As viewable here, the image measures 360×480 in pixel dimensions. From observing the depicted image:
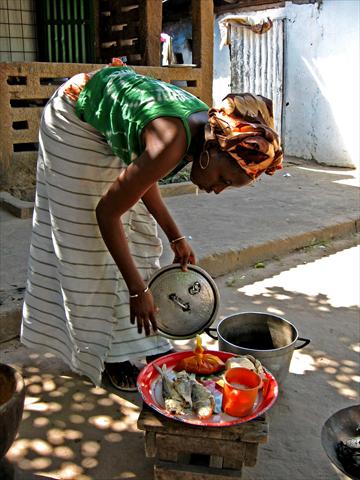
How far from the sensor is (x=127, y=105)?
205 cm

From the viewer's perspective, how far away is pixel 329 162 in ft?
30.8

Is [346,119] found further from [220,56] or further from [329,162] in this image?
[220,56]

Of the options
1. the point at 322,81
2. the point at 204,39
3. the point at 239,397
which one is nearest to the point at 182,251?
the point at 239,397

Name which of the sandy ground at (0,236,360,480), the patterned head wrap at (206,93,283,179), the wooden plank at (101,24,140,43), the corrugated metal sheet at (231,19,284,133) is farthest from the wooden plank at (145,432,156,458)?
the corrugated metal sheet at (231,19,284,133)

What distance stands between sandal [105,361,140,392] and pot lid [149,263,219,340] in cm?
40

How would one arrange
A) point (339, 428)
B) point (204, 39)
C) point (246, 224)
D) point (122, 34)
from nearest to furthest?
1. point (339, 428)
2. point (246, 224)
3. point (204, 39)
4. point (122, 34)

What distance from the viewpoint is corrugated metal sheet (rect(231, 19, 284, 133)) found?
988cm

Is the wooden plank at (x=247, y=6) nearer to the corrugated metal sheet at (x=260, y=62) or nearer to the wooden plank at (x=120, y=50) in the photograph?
the corrugated metal sheet at (x=260, y=62)

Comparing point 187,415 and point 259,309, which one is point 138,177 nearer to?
point 187,415

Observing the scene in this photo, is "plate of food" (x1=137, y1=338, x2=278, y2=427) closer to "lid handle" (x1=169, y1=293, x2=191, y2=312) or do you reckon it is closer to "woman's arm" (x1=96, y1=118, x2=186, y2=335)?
"lid handle" (x1=169, y1=293, x2=191, y2=312)

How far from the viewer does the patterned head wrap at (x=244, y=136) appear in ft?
6.16

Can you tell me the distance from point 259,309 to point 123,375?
1.34 m

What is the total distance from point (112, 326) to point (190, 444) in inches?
31.6

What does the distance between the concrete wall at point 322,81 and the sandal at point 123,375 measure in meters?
7.19
